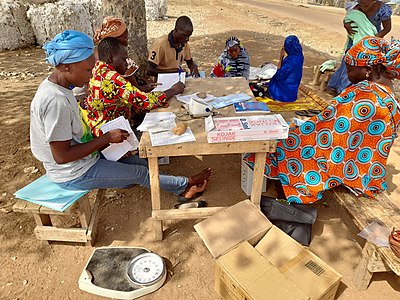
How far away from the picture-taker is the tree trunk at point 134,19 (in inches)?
175

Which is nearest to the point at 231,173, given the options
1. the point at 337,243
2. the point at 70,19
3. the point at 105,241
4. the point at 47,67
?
the point at 337,243

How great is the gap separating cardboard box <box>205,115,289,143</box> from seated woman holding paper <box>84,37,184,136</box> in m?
0.67

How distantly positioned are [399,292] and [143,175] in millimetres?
2384

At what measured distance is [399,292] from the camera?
8.05 feet

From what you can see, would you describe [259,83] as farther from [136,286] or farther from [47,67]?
[47,67]

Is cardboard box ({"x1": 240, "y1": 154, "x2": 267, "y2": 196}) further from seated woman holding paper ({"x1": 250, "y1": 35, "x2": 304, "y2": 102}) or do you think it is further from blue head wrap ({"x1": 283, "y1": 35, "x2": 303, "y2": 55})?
blue head wrap ({"x1": 283, "y1": 35, "x2": 303, "y2": 55})

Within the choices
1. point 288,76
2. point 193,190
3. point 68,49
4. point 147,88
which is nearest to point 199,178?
point 193,190

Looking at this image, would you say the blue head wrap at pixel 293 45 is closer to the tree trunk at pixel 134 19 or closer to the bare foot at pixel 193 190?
the tree trunk at pixel 134 19

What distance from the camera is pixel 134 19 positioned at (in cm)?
461

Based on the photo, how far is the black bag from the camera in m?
2.82

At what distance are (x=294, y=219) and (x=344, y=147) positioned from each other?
0.79 m

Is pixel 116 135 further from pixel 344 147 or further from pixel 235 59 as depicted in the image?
pixel 235 59

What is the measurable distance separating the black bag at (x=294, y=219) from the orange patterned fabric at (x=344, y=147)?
0.10 meters

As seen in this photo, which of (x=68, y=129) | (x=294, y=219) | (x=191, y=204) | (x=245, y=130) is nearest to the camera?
(x=68, y=129)
